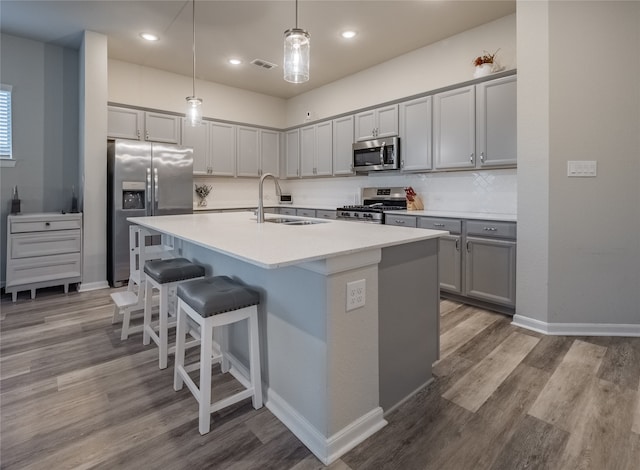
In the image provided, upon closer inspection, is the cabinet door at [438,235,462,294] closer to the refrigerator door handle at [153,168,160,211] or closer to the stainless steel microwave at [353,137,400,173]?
the stainless steel microwave at [353,137,400,173]

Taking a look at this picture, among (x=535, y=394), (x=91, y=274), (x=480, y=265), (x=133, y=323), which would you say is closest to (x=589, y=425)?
(x=535, y=394)

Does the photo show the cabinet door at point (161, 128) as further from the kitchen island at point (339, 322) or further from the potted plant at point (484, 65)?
the potted plant at point (484, 65)

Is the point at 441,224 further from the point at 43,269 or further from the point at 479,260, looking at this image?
the point at 43,269

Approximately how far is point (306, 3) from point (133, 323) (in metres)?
3.27

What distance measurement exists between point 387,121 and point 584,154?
2359 millimetres

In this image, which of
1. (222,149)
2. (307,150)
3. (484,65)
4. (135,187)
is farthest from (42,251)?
(484,65)

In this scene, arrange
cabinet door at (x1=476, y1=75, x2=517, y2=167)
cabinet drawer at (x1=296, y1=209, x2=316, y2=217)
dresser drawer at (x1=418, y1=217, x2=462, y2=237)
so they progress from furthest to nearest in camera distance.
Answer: cabinet drawer at (x1=296, y1=209, x2=316, y2=217) → dresser drawer at (x1=418, y1=217, x2=462, y2=237) → cabinet door at (x1=476, y1=75, x2=517, y2=167)

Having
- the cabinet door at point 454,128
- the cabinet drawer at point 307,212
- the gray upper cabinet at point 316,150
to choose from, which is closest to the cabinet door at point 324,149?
the gray upper cabinet at point 316,150

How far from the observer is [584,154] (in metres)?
2.74

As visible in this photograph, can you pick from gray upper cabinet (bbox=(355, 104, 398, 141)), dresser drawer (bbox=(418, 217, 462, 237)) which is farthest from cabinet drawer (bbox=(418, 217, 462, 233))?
gray upper cabinet (bbox=(355, 104, 398, 141))

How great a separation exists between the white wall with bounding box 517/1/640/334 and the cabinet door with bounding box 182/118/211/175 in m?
4.24

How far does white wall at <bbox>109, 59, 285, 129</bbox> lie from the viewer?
189 inches

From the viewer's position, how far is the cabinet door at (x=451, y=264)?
3.54 metres

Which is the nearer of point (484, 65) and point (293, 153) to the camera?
point (484, 65)
